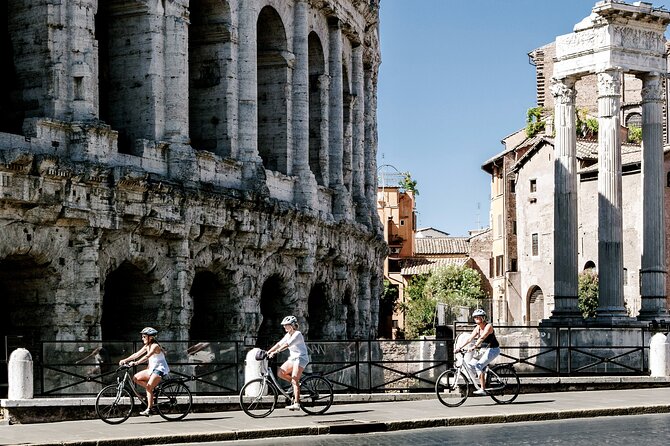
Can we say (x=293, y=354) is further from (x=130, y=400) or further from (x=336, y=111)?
(x=336, y=111)

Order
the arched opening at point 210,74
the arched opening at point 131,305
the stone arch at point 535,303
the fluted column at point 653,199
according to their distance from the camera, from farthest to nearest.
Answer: the stone arch at point 535,303
the fluted column at point 653,199
the arched opening at point 210,74
the arched opening at point 131,305

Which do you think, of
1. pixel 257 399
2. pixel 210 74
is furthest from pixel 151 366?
pixel 210 74

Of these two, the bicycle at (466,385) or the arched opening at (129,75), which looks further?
the arched opening at (129,75)

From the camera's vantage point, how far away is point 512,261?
7925cm

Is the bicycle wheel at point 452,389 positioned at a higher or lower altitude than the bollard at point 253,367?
lower

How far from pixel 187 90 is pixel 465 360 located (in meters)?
10.0

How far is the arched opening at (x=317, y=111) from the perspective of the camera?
135 ft

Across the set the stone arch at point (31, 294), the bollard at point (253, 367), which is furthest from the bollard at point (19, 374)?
the stone arch at point (31, 294)

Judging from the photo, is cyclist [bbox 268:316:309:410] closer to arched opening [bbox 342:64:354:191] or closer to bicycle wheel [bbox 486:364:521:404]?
bicycle wheel [bbox 486:364:521:404]

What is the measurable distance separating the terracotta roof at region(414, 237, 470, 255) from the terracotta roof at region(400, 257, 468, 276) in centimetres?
509

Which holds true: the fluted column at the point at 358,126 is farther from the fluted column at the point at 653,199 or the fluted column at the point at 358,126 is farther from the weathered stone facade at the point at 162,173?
the fluted column at the point at 653,199

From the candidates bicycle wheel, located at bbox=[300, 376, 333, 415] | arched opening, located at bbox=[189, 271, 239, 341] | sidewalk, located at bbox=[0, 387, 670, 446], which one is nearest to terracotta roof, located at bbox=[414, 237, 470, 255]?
arched opening, located at bbox=[189, 271, 239, 341]

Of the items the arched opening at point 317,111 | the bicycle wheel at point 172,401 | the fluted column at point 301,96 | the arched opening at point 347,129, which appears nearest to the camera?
the bicycle wheel at point 172,401

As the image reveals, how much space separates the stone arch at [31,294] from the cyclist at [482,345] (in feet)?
24.7
